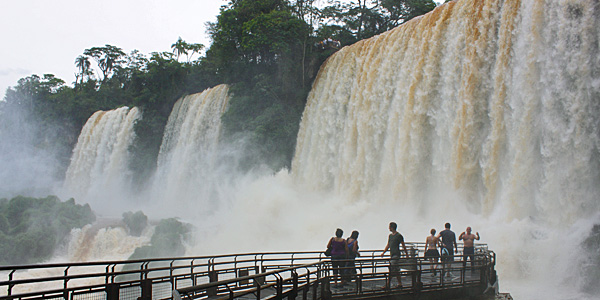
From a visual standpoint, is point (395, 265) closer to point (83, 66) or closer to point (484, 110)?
point (484, 110)

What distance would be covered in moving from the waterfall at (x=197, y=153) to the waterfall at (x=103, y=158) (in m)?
5.96

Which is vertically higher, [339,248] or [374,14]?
[374,14]

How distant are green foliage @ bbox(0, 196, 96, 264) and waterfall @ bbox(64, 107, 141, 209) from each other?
37.3 feet

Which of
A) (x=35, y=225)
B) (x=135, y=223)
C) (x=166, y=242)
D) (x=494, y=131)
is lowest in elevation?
(x=166, y=242)

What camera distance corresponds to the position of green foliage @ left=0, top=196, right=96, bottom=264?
21.3 meters

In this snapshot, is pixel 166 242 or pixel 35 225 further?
pixel 35 225

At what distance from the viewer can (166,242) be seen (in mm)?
20922

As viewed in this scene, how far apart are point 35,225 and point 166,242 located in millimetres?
7921

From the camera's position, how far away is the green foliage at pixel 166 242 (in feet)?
66.4

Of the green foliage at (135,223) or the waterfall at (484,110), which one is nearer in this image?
the waterfall at (484,110)

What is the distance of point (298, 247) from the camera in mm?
19812

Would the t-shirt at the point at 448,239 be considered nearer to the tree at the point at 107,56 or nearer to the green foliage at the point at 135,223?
the green foliage at the point at 135,223

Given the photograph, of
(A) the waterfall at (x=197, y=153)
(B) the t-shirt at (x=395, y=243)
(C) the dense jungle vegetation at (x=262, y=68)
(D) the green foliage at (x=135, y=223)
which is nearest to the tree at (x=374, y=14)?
(C) the dense jungle vegetation at (x=262, y=68)

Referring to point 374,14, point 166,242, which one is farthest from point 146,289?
point 374,14
